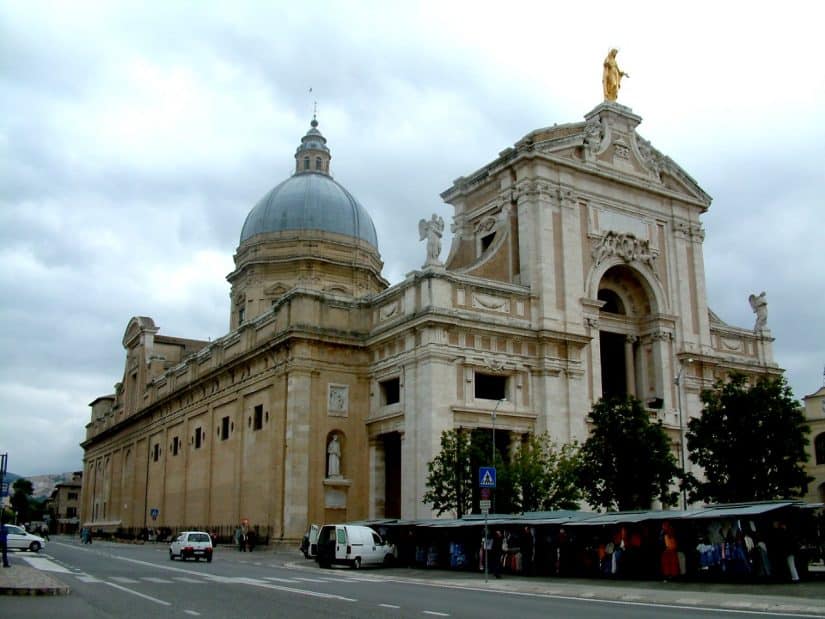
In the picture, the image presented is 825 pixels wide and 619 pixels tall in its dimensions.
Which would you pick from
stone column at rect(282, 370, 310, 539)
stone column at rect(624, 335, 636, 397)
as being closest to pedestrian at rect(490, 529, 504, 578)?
stone column at rect(282, 370, 310, 539)

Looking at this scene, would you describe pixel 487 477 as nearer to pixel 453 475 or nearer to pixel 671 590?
pixel 671 590

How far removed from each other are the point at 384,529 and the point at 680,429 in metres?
18.5

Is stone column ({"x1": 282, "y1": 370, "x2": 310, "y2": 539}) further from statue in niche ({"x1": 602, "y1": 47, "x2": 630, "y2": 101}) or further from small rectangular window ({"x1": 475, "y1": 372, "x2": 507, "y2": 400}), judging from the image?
statue in niche ({"x1": 602, "y1": 47, "x2": 630, "y2": 101})

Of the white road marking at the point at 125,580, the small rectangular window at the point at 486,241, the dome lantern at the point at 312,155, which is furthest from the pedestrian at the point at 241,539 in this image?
the dome lantern at the point at 312,155

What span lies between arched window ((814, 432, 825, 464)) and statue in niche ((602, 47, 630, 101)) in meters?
34.6

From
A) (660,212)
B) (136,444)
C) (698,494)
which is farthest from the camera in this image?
(136,444)

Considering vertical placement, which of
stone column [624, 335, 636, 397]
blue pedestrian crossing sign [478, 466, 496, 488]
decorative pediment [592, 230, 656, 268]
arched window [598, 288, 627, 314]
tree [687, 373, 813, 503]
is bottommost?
blue pedestrian crossing sign [478, 466, 496, 488]

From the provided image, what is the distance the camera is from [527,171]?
48719 mm

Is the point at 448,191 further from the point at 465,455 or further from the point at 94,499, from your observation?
the point at 94,499

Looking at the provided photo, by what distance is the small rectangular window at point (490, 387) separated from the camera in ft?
151

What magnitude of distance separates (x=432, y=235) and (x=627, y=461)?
15026 millimetres

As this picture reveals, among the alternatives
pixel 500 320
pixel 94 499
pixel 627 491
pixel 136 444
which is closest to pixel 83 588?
pixel 627 491

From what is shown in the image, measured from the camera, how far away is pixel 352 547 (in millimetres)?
34781

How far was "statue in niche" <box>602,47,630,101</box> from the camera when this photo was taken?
53531mm
